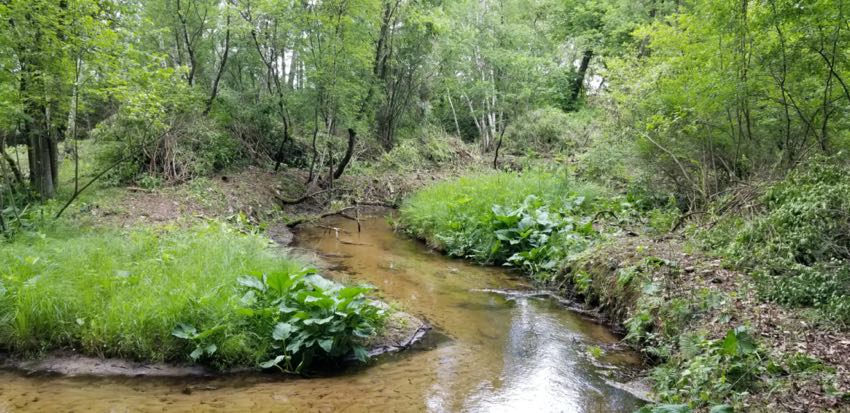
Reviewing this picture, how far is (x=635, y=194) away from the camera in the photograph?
10453mm

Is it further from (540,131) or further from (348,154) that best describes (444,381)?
(540,131)

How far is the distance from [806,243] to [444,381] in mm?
3911

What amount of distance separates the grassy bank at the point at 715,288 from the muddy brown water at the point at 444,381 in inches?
21.2

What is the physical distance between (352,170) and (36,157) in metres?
8.51

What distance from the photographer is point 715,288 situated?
5.46m

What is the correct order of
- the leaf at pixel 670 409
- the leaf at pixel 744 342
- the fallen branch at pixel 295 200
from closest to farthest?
the leaf at pixel 670 409
the leaf at pixel 744 342
the fallen branch at pixel 295 200

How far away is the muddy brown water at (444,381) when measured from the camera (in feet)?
13.4

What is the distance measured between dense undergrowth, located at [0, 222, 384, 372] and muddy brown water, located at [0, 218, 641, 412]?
0.92ft

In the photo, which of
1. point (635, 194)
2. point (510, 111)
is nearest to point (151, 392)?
point (635, 194)

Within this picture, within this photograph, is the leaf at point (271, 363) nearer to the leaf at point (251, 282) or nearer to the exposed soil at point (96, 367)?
the exposed soil at point (96, 367)

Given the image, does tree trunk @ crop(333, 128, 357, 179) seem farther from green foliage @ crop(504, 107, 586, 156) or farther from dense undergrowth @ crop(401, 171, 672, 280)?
green foliage @ crop(504, 107, 586, 156)

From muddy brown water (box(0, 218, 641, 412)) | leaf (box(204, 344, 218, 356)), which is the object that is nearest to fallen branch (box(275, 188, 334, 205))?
muddy brown water (box(0, 218, 641, 412))

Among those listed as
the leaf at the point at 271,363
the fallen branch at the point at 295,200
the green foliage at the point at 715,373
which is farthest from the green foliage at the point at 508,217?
the leaf at the point at 271,363

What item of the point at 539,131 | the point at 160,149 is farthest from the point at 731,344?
the point at 539,131
